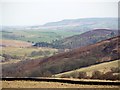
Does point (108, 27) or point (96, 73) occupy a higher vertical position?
point (108, 27)

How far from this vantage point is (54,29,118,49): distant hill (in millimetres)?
20938

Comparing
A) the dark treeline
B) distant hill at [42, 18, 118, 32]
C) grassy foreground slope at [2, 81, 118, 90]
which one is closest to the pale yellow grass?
grassy foreground slope at [2, 81, 118, 90]

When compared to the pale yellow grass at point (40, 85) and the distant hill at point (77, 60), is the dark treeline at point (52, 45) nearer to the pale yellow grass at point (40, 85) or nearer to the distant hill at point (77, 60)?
the distant hill at point (77, 60)

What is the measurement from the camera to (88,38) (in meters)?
21.2

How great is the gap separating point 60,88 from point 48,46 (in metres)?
17.1

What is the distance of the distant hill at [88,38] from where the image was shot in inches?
824

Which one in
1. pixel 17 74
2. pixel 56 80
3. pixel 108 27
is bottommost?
pixel 17 74

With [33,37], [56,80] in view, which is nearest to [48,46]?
[33,37]

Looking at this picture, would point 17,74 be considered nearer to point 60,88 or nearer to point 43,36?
point 60,88

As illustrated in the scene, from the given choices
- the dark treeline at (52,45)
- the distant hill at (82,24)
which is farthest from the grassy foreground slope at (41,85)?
the dark treeline at (52,45)

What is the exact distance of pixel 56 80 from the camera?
33.9ft

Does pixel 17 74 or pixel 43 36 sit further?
pixel 43 36

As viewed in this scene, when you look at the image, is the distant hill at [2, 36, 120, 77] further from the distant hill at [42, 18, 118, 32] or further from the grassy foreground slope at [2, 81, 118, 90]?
the grassy foreground slope at [2, 81, 118, 90]

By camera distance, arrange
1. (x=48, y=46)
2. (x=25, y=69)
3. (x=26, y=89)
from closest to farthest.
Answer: (x=26, y=89), (x=25, y=69), (x=48, y=46)
